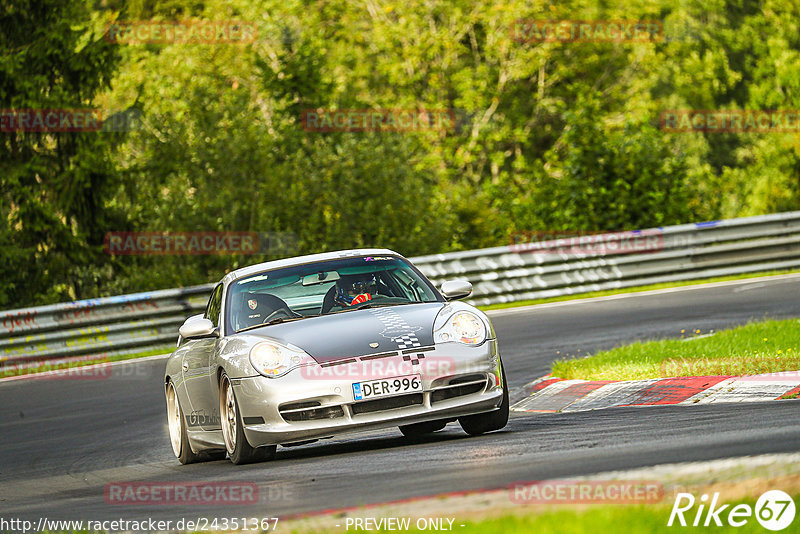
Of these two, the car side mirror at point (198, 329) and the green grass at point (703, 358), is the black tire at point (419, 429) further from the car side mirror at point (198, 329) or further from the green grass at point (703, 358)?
the green grass at point (703, 358)

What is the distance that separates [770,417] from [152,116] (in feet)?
69.2

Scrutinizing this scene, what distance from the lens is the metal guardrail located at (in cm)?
1859

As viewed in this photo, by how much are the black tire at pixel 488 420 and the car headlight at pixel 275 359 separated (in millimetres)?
1247

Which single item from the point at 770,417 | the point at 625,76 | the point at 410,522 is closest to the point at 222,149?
the point at 770,417

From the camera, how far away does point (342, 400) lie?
8117 millimetres

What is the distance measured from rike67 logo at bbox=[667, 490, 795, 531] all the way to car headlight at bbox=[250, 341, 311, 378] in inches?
147

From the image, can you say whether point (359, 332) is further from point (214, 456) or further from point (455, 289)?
point (214, 456)

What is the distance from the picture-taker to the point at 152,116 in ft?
88.8

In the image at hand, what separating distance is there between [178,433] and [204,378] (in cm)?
93

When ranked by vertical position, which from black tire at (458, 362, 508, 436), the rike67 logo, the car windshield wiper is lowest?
black tire at (458, 362, 508, 436)

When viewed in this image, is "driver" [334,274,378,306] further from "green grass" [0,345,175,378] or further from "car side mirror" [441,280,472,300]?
"green grass" [0,345,175,378]

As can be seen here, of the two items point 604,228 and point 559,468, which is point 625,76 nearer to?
point 604,228

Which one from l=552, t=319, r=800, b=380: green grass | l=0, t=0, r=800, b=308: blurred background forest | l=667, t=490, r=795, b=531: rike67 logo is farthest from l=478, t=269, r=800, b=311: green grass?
l=667, t=490, r=795, b=531: rike67 logo

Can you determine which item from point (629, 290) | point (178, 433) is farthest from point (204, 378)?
point (629, 290)
